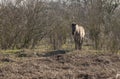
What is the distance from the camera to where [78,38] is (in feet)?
55.5

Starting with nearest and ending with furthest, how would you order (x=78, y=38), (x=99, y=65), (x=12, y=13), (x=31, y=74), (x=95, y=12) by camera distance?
(x=31, y=74)
(x=99, y=65)
(x=78, y=38)
(x=12, y=13)
(x=95, y=12)

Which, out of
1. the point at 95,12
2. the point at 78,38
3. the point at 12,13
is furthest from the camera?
the point at 95,12

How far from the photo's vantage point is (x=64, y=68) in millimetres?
9961

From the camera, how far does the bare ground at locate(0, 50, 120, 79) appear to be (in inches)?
340

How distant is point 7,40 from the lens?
18.9 metres

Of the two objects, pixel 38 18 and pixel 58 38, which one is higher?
pixel 38 18

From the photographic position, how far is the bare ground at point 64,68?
8.64 meters

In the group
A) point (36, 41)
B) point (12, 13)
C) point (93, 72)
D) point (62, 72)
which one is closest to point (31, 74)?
point (62, 72)

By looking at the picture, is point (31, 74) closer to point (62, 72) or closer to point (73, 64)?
point (62, 72)

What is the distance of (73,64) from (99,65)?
90cm

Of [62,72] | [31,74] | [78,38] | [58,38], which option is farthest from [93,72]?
[58,38]

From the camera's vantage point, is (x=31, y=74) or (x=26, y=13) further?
(x=26, y=13)

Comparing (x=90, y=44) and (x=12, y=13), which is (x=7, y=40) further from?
(x=90, y=44)

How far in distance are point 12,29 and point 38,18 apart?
191 cm
